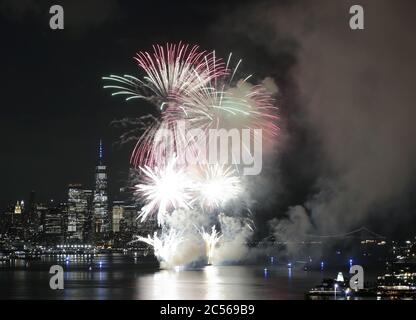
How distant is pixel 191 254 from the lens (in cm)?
9338

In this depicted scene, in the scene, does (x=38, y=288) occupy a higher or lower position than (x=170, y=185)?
lower

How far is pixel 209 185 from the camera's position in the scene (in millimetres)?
47344

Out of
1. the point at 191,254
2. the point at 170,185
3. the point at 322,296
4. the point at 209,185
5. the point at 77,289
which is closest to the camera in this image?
the point at 170,185

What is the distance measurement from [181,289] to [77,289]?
35.8 ft

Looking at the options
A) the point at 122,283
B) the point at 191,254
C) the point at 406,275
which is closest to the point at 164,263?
the point at 191,254

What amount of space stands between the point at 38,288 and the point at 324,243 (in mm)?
93634

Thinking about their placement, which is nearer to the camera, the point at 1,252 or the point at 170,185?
the point at 170,185

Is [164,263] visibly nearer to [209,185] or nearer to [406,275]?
[406,275]
